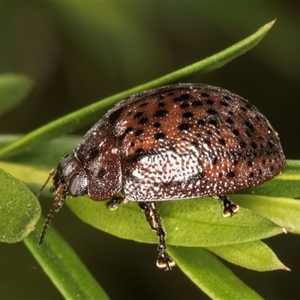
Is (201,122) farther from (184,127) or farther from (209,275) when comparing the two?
(209,275)

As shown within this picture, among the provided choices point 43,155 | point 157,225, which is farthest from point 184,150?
point 43,155

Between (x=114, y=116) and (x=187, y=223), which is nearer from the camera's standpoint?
(x=187, y=223)

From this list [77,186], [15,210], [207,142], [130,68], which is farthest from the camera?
[130,68]

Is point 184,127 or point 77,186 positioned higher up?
point 184,127

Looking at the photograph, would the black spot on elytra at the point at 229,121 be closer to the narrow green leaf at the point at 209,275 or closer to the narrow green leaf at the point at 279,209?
the narrow green leaf at the point at 279,209

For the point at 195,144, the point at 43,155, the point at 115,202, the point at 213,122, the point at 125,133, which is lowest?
the point at 43,155

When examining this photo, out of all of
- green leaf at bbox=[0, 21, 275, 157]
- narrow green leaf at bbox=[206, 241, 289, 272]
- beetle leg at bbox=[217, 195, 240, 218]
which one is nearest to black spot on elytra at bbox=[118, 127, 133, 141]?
green leaf at bbox=[0, 21, 275, 157]
